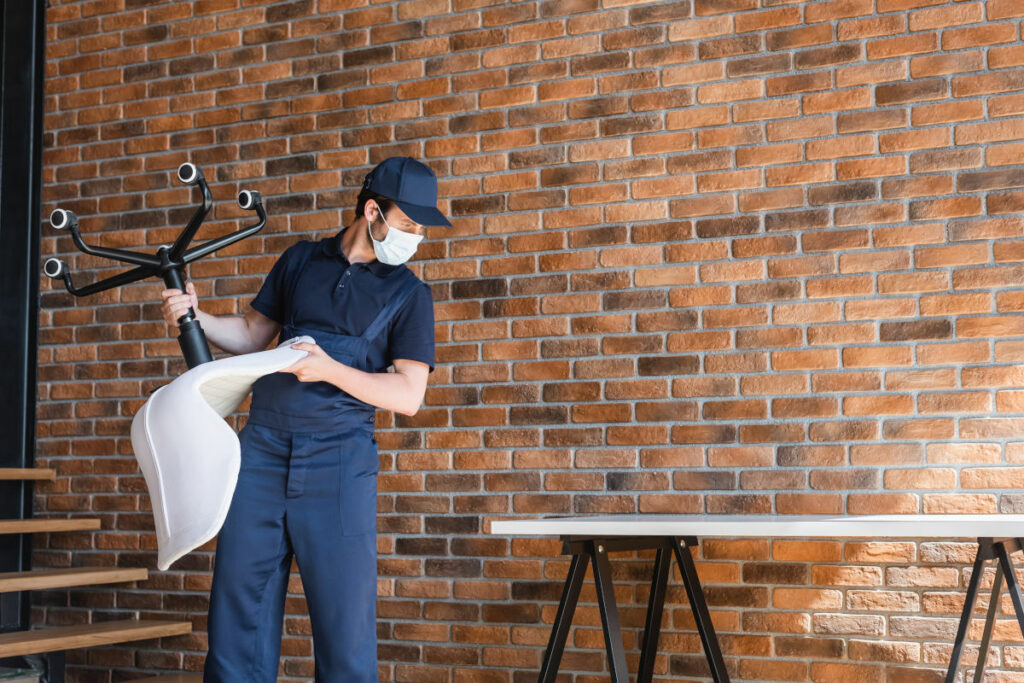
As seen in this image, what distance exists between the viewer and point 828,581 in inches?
116

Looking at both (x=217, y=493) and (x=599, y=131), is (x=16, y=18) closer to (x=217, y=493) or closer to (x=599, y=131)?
(x=599, y=131)

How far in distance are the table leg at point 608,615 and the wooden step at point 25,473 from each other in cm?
221

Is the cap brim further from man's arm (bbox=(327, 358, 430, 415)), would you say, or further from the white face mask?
man's arm (bbox=(327, 358, 430, 415))

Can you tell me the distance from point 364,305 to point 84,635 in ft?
5.60

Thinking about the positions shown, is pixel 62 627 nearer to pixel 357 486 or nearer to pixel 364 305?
pixel 357 486

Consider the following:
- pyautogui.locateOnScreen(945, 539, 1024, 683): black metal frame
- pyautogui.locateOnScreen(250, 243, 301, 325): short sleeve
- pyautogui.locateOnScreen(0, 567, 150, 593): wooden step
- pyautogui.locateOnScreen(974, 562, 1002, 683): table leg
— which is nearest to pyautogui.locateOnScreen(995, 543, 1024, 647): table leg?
pyautogui.locateOnScreen(945, 539, 1024, 683): black metal frame

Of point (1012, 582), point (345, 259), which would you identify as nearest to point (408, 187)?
point (345, 259)

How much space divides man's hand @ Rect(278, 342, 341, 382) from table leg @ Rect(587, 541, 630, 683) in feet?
2.65

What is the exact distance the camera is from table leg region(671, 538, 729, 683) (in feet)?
9.12

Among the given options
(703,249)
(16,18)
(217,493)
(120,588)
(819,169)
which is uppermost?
(16,18)

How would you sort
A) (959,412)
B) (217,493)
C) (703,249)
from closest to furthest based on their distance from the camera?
(217,493) < (959,412) < (703,249)

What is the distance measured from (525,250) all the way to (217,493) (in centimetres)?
150

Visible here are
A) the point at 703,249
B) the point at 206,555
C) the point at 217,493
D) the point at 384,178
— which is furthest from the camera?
the point at 206,555

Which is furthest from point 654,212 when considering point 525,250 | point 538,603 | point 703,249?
point 538,603
